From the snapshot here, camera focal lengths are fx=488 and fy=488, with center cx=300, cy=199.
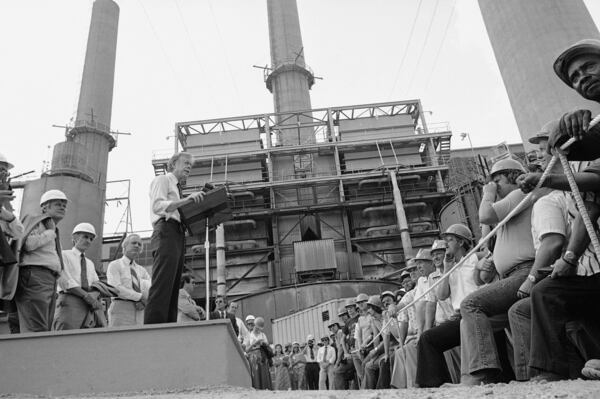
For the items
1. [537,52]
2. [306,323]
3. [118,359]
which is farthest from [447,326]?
[306,323]

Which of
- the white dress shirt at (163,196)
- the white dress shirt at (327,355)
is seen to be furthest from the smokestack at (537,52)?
the white dress shirt at (163,196)

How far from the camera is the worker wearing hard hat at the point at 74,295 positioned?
4.61 m

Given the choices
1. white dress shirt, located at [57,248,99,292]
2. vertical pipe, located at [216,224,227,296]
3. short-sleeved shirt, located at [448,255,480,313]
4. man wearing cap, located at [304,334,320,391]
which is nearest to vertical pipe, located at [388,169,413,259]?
vertical pipe, located at [216,224,227,296]

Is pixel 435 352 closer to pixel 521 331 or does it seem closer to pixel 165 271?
pixel 521 331

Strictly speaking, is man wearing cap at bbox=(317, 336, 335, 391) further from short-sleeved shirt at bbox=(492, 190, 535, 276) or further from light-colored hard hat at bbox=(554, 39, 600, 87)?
light-colored hard hat at bbox=(554, 39, 600, 87)

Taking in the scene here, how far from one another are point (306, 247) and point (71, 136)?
1715 centimetres

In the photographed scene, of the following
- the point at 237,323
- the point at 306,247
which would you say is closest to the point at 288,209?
the point at 306,247

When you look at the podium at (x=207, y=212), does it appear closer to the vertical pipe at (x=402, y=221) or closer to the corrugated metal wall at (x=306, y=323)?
the corrugated metal wall at (x=306, y=323)

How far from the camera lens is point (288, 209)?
2494cm

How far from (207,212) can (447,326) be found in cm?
208

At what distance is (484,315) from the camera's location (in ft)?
10.2

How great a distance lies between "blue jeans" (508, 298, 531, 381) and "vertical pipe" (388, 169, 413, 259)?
19909mm

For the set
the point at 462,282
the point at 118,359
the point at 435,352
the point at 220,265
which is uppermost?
the point at 220,265

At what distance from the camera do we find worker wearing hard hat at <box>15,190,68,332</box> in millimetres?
3945
